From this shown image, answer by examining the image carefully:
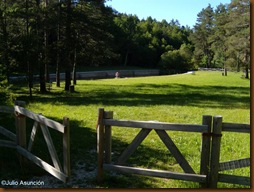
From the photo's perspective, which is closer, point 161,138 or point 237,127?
point 237,127

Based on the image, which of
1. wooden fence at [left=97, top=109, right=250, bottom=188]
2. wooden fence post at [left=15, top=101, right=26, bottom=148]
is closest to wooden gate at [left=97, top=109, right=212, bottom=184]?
wooden fence at [left=97, top=109, right=250, bottom=188]

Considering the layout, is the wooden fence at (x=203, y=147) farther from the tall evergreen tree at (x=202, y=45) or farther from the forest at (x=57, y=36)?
the tall evergreen tree at (x=202, y=45)

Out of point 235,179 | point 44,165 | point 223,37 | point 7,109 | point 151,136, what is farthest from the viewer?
point 223,37

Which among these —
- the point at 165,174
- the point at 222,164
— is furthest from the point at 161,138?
the point at 222,164

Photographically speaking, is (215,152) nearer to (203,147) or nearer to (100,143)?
(203,147)

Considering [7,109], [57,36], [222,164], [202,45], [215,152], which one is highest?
[202,45]

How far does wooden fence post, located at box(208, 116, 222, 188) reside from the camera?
4777mm

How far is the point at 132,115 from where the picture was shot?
13195 millimetres

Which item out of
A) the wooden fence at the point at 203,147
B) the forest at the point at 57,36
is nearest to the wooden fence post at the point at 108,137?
the wooden fence at the point at 203,147

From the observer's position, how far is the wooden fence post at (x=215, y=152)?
15.7ft

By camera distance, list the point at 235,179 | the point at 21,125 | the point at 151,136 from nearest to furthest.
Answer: the point at 235,179 < the point at 21,125 < the point at 151,136

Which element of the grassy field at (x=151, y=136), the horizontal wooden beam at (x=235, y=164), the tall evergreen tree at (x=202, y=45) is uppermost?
the tall evergreen tree at (x=202, y=45)

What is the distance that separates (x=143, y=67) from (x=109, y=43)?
53.8 m

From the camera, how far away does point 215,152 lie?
4906 millimetres
